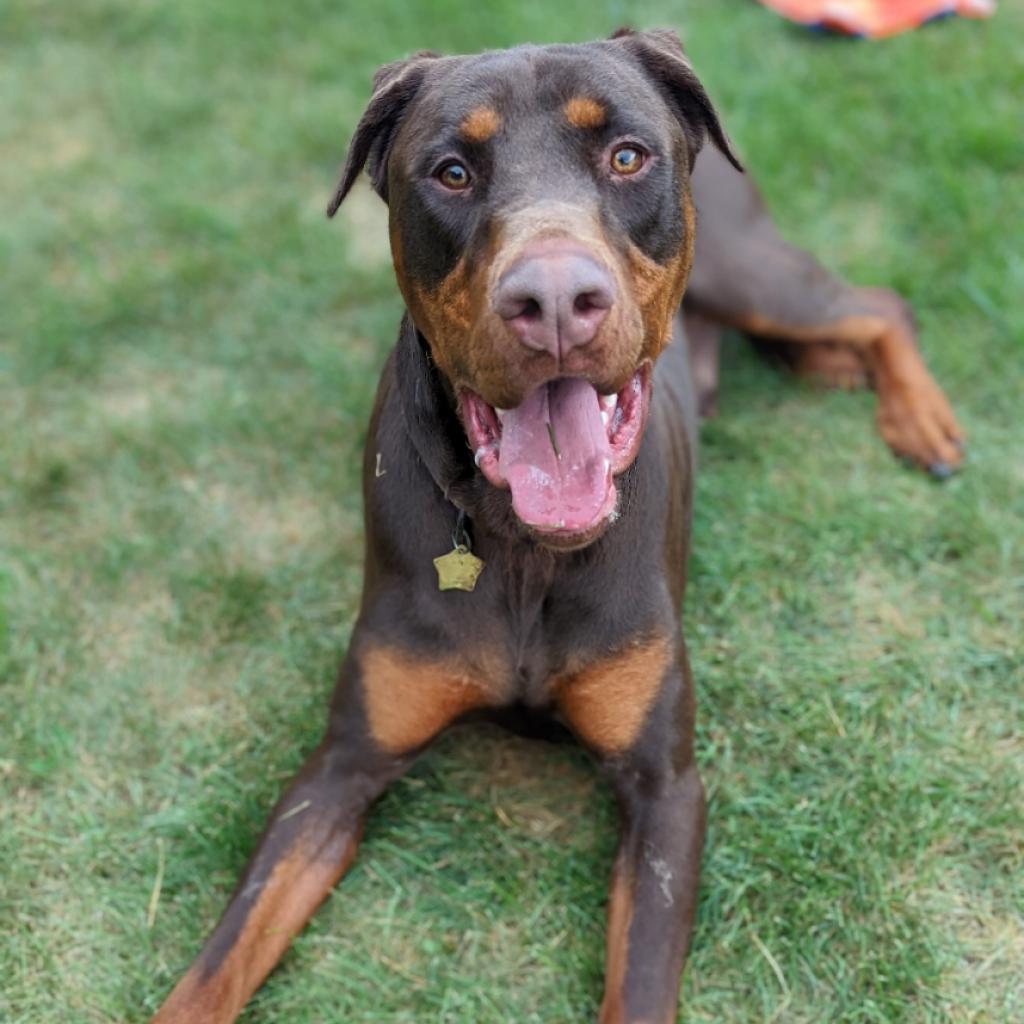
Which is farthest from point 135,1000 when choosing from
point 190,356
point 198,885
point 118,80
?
point 118,80

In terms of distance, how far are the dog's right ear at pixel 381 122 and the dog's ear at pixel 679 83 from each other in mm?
467

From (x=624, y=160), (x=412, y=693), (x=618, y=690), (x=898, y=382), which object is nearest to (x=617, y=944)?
(x=618, y=690)

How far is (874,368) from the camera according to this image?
4469 millimetres

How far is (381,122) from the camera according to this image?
2.81 m

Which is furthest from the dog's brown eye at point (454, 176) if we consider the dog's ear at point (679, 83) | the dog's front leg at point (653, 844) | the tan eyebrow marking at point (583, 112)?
the dog's front leg at point (653, 844)

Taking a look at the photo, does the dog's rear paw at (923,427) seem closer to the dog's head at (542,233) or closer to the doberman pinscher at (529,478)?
the doberman pinscher at (529,478)

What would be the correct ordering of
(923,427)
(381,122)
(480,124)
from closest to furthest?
(480,124), (381,122), (923,427)

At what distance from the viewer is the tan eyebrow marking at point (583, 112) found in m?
2.55

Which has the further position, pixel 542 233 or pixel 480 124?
pixel 480 124

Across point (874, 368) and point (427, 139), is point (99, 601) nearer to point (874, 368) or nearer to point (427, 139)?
point (427, 139)

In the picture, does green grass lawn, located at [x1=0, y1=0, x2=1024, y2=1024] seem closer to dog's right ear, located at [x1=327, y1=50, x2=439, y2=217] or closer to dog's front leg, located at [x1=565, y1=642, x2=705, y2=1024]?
dog's front leg, located at [x1=565, y1=642, x2=705, y2=1024]

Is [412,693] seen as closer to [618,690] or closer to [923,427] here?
[618,690]

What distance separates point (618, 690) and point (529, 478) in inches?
24.8

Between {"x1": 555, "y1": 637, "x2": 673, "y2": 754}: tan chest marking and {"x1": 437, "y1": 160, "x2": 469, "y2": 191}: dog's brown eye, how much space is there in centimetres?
109
